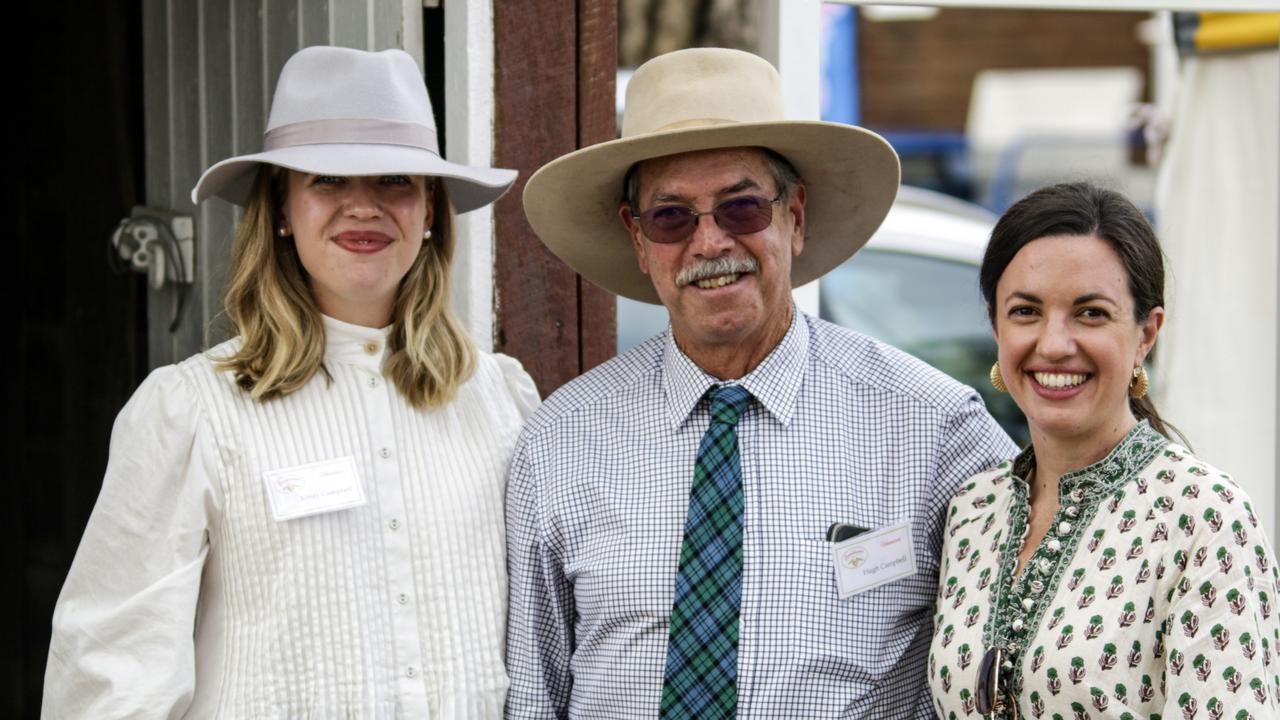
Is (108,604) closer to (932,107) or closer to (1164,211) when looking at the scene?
(1164,211)

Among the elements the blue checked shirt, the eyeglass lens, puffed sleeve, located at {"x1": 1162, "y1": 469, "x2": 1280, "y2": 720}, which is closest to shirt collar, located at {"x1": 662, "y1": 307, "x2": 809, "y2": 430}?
the blue checked shirt

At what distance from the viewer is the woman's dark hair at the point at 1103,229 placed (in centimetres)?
221

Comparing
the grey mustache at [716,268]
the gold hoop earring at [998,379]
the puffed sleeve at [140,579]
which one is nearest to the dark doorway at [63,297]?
the puffed sleeve at [140,579]

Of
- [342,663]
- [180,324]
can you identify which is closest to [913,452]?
[342,663]

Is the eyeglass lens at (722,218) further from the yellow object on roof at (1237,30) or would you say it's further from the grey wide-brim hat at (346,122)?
the yellow object on roof at (1237,30)

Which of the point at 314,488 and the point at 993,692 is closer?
the point at 993,692

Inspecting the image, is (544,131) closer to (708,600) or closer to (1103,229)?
(708,600)

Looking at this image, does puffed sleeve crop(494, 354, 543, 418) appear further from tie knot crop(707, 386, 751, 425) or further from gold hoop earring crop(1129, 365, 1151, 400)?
gold hoop earring crop(1129, 365, 1151, 400)

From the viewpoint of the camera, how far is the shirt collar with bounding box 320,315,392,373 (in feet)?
8.23

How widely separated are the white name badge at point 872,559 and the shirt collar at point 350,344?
2.74 feet

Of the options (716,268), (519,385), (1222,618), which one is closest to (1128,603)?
(1222,618)

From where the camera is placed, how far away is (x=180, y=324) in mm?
3381

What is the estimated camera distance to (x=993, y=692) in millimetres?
2184

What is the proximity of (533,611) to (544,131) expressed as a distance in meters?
1.06
